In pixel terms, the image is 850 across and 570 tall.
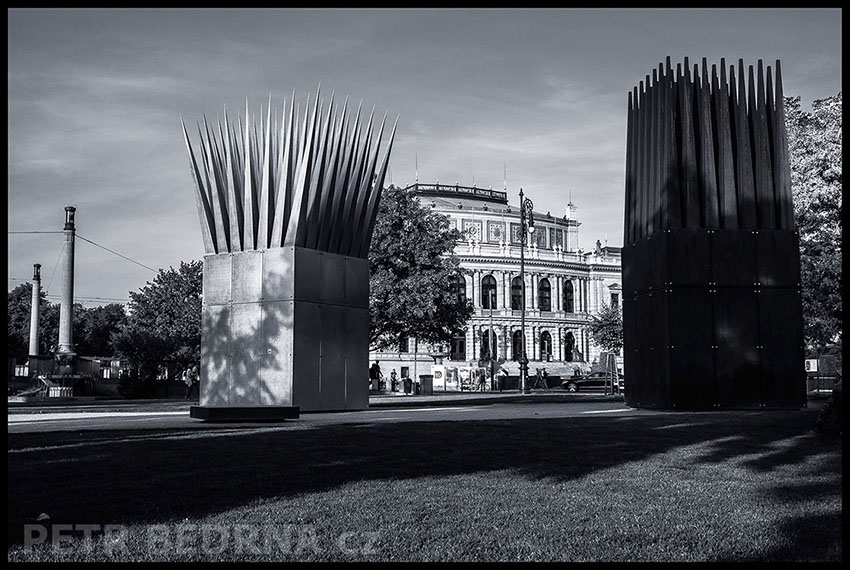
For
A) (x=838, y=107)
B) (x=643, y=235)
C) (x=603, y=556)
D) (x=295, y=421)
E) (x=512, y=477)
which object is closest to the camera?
(x=603, y=556)

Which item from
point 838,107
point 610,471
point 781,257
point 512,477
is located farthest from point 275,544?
point 838,107

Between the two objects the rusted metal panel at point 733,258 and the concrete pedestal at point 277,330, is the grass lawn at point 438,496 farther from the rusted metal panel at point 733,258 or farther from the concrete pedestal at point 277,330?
the concrete pedestal at point 277,330

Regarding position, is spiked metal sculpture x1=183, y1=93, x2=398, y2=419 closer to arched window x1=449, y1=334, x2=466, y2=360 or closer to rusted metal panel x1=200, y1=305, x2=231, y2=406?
rusted metal panel x1=200, y1=305, x2=231, y2=406

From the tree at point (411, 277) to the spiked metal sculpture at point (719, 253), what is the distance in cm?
1925

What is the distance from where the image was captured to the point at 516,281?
333 feet

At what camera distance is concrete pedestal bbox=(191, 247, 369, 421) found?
18.5 meters

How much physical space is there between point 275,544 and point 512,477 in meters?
2.95

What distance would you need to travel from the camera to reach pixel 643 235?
18.2 meters

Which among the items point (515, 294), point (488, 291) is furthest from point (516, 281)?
point (488, 291)

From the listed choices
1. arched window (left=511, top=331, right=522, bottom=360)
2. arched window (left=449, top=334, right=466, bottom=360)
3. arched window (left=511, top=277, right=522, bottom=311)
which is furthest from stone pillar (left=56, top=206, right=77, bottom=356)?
arched window (left=511, top=277, right=522, bottom=311)

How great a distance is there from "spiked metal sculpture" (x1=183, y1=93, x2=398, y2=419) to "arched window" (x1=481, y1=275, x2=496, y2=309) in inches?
3103

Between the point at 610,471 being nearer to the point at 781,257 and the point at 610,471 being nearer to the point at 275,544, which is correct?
the point at 275,544

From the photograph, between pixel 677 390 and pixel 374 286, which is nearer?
pixel 677 390

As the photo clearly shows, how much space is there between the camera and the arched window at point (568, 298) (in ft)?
347
